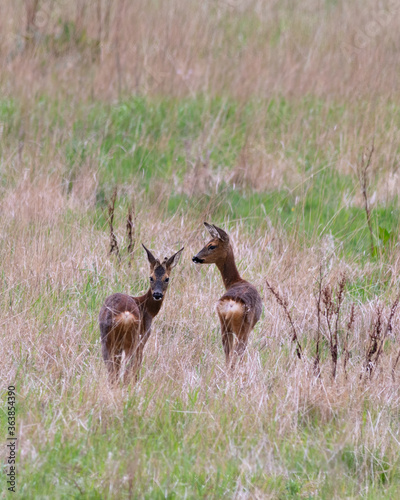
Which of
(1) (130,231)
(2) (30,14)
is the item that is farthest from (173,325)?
(2) (30,14)

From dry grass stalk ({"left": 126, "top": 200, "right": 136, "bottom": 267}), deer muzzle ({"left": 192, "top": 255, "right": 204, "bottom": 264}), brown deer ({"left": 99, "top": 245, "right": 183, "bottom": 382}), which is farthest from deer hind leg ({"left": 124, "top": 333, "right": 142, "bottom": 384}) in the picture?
dry grass stalk ({"left": 126, "top": 200, "right": 136, "bottom": 267})

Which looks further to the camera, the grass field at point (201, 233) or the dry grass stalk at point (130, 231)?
the dry grass stalk at point (130, 231)

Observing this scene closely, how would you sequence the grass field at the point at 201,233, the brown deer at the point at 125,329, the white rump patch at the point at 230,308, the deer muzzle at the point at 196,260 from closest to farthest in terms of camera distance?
the grass field at the point at 201,233
the brown deer at the point at 125,329
the white rump patch at the point at 230,308
the deer muzzle at the point at 196,260

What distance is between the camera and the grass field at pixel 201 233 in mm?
4266

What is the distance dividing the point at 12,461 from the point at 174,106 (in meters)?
6.79

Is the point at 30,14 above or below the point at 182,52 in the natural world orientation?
above

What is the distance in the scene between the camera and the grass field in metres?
4.27

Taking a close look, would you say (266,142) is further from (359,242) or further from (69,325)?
(69,325)

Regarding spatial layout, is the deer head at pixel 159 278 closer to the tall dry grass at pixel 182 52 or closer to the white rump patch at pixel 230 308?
the white rump patch at pixel 230 308

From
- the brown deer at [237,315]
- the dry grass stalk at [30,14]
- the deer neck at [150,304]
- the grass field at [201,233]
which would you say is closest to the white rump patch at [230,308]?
the brown deer at [237,315]

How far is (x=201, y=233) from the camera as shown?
7.54 meters

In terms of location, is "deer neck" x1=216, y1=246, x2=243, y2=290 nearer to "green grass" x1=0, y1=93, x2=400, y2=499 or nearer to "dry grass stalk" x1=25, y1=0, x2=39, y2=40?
"green grass" x1=0, y1=93, x2=400, y2=499

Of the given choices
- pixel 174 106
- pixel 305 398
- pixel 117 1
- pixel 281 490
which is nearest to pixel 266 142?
pixel 174 106

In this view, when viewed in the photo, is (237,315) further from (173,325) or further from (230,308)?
Result: (173,325)
